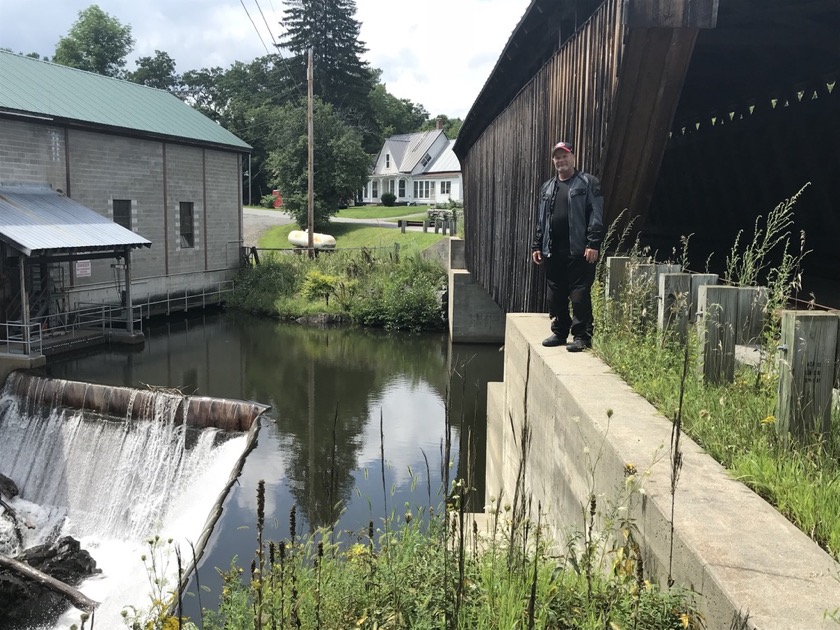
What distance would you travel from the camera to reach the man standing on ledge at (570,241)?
6.31 metres

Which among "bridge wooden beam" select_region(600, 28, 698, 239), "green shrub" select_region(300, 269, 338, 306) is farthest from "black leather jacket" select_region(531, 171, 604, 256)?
"green shrub" select_region(300, 269, 338, 306)

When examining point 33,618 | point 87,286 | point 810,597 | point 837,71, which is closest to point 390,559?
point 810,597

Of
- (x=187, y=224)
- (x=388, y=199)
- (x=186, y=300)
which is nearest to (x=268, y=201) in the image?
(x=388, y=199)

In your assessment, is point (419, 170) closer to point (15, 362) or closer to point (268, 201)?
point (268, 201)

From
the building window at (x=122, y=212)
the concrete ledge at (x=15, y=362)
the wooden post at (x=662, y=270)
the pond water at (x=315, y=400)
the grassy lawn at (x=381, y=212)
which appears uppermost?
the grassy lawn at (x=381, y=212)

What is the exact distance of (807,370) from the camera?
145 inches

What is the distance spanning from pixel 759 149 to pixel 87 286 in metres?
17.7

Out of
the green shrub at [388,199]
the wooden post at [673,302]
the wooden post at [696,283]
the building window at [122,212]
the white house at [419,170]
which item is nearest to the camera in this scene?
the wooden post at [696,283]

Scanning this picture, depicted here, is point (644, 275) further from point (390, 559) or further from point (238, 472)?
point (238, 472)

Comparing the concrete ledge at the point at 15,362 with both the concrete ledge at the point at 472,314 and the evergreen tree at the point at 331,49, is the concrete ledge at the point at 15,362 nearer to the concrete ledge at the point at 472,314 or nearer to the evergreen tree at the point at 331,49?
the concrete ledge at the point at 472,314

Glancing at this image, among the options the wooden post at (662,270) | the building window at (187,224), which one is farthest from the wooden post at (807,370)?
the building window at (187,224)

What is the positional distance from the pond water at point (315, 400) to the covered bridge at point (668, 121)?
2.52 metres

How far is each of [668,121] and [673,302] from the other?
212 centimetres

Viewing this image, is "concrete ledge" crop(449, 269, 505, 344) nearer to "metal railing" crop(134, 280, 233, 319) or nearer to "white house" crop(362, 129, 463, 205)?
"metal railing" crop(134, 280, 233, 319)
